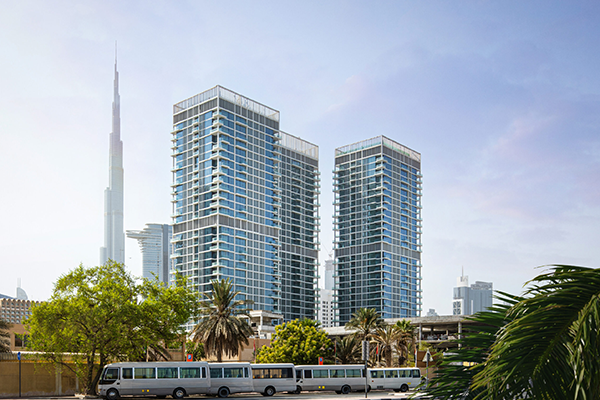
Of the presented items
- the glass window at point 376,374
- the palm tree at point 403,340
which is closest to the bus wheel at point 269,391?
the glass window at point 376,374

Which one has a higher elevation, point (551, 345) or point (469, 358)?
point (551, 345)

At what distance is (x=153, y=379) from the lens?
4247cm

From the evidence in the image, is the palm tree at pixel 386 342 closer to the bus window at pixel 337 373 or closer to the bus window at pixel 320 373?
the bus window at pixel 337 373

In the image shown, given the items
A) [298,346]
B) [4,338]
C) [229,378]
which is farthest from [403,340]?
[4,338]

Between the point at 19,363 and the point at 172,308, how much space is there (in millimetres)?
11788

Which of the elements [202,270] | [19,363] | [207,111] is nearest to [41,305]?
[19,363]

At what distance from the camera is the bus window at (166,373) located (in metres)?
42.8

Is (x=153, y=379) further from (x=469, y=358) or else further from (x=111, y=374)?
(x=469, y=358)

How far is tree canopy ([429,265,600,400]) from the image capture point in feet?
10.5

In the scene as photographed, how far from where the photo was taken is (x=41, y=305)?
42406mm

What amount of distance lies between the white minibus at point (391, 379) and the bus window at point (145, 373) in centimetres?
2167

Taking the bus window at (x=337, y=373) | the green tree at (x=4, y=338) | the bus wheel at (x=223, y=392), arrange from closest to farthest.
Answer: the bus wheel at (x=223, y=392) → the bus window at (x=337, y=373) → the green tree at (x=4, y=338)

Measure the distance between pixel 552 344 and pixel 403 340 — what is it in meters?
73.1

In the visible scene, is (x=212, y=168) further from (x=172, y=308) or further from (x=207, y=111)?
(x=172, y=308)
